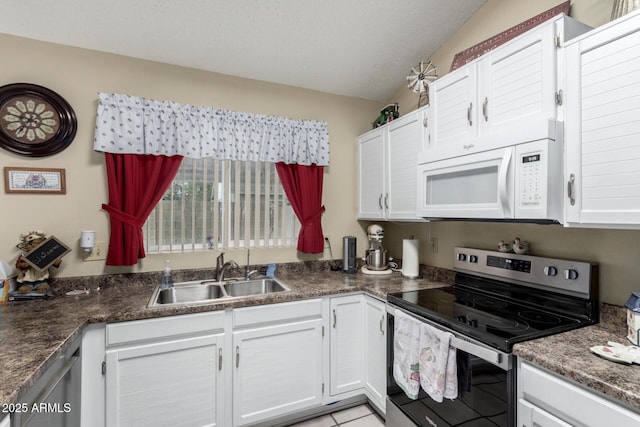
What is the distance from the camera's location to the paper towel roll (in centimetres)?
239

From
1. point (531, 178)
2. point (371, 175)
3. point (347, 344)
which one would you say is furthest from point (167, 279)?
point (531, 178)

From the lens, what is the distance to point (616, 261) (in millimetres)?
1416

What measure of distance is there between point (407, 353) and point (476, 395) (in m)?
0.40

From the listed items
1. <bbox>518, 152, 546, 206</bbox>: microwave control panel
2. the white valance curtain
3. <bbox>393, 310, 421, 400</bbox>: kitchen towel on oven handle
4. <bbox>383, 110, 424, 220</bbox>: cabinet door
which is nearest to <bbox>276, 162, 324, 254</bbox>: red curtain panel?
the white valance curtain

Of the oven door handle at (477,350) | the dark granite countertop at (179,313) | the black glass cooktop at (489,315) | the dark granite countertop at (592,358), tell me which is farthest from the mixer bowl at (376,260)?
the dark granite countertop at (592,358)

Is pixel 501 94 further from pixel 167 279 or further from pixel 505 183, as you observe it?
pixel 167 279

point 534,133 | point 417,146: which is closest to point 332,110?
point 417,146

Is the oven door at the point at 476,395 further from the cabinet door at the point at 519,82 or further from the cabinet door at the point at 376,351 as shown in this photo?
the cabinet door at the point at 519,82

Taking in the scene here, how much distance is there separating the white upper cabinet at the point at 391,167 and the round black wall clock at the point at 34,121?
2.19 meters

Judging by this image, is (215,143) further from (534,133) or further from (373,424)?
(373,424)

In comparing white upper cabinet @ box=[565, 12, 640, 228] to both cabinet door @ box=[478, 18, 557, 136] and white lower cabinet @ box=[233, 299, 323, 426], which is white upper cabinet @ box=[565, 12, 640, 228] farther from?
white lower cabinet @ box=[233, 299, 323, 426]

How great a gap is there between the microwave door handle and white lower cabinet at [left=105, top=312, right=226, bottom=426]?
163cm

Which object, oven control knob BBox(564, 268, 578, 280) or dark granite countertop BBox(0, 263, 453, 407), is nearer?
dark granite countertop BBox(0, 263, 453, 407)

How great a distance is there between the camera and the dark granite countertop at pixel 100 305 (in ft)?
3.54
